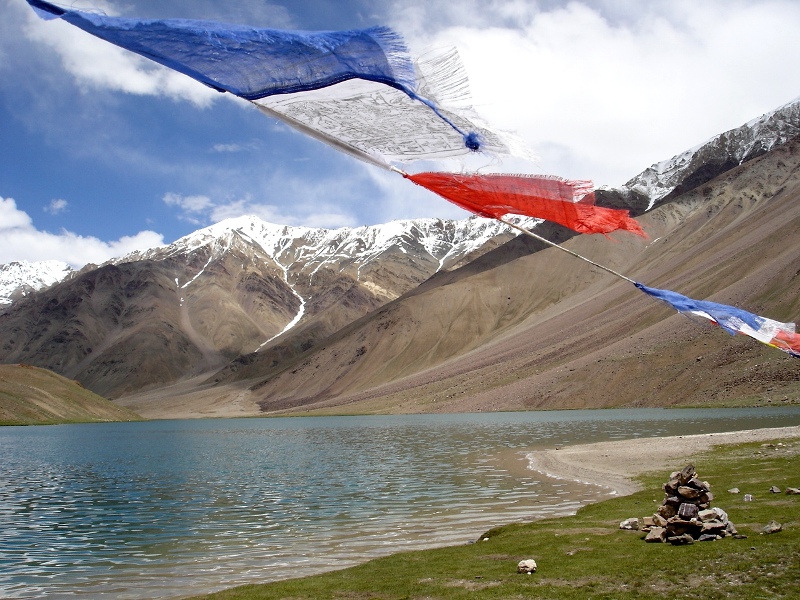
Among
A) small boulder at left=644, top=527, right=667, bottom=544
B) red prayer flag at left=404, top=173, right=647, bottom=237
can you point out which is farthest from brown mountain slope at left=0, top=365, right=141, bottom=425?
red prayer flag at left=404, top=173, right=647, bottom=237

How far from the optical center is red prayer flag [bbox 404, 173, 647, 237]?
315 inches

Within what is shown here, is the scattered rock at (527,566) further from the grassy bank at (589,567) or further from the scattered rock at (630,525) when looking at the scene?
the scattered rock at (630,525)

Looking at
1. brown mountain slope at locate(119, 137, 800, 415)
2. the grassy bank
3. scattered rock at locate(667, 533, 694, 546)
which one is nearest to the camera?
the grassy bank

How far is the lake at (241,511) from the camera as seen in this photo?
17719mm

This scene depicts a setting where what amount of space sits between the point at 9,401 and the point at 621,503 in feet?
455

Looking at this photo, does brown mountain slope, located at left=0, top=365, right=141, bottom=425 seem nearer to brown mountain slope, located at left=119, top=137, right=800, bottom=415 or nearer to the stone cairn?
brown mountain slope, located at left=119, top=137, right=800, bottom=415

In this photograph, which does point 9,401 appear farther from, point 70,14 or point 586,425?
point 70,14

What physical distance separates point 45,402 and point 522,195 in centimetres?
15604

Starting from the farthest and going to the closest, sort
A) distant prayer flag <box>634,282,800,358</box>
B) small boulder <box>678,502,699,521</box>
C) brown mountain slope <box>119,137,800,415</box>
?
brown mountain slope <box>119,137,800,415</box> → small boulder <box>678,502,699,521</box> → distant prayer flag <box>634,282,800,358</box>

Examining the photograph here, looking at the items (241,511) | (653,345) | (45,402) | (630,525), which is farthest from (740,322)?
(45,402)

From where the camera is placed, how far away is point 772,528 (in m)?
13.8

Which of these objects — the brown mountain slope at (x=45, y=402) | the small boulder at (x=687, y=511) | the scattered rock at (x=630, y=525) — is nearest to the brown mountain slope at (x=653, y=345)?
the brown mountain slope at (x=45, y=402)

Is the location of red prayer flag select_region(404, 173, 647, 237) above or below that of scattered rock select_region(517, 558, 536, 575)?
above

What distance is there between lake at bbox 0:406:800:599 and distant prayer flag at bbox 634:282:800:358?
11152 mm
